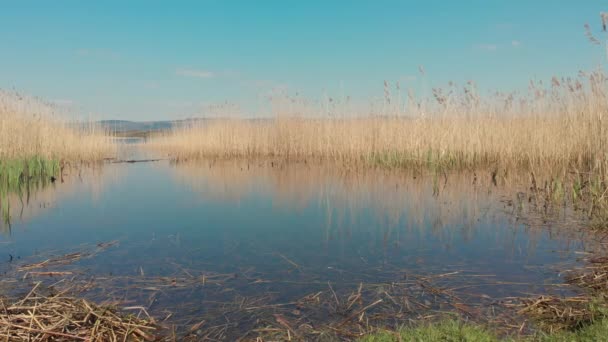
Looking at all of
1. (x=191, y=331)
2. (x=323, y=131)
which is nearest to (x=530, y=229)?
(x=191, y=331)

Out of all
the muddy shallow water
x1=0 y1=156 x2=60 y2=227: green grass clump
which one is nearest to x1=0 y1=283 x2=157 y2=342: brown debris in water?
the muddy shallow water

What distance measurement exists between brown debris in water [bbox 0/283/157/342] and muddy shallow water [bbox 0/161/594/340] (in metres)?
0.21

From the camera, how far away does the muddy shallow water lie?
2924 mm

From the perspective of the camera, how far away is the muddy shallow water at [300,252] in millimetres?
2924

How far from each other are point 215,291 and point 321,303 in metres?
0.90

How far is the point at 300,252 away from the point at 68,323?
2300 mm

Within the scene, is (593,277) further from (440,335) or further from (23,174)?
(23,174)

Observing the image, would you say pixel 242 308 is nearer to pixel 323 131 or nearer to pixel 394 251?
pixel 394 251

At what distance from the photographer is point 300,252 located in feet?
14.1

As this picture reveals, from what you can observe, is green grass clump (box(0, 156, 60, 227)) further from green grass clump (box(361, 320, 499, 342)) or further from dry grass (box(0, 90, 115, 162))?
green grass clump (box(361, 320, 499, 342))

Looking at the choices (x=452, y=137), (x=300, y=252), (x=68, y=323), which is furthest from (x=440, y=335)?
(x=452, y=137)

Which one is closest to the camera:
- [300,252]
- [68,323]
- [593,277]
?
[68,323]

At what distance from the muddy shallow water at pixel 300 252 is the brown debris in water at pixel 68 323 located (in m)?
0.21

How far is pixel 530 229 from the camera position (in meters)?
4.99
